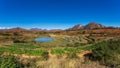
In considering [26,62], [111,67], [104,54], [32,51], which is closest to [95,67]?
[111,67]

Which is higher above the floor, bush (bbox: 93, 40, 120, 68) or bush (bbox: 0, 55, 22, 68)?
bush (bbox: 0, 55, 22, 68)

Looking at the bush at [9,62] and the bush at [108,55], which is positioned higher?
the bush at [9,62]

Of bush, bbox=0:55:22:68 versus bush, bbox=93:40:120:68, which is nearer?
bush, bbox=0:55:22:68

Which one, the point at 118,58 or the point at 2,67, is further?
the point at 118,58

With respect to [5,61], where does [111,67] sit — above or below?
below

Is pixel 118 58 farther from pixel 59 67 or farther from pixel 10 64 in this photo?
pixel 10 64

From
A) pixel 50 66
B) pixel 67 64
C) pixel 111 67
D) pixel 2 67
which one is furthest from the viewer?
pixel 111 67

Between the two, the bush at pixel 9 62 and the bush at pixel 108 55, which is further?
the bush at pixel 108 55

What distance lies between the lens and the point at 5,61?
299 inches

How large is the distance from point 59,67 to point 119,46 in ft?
31.5

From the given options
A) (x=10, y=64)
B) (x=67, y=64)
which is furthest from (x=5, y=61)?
(x=67, y=64)

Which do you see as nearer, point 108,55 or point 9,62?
point 9,62

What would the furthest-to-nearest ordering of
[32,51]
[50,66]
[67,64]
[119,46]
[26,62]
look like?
[32,51], [119,46], [67,64], [50,66], [26,62]

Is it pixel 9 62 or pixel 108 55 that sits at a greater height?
pixel 9 62
